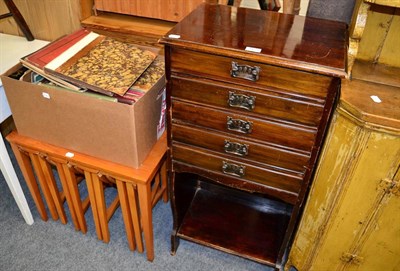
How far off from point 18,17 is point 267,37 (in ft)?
3.99

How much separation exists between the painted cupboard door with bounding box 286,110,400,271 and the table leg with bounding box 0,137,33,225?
122 cm

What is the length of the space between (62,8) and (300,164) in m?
1.31

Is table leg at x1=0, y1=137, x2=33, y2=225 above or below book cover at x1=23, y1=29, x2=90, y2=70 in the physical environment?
below

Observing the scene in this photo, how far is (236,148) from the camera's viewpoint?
113 cm

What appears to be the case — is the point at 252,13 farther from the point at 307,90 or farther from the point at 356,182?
the point at 356,182

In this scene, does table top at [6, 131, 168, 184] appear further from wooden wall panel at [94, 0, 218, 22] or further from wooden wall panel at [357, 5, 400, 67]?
wooden wall panel at [357, 5, 400, 67]

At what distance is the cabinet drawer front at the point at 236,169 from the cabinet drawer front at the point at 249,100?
203 mm

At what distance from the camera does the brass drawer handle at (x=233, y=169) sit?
3.85ft

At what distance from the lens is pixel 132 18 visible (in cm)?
165

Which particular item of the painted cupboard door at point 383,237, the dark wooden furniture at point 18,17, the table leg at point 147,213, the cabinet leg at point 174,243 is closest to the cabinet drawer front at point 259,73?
the painted cupboard door at point 383,237

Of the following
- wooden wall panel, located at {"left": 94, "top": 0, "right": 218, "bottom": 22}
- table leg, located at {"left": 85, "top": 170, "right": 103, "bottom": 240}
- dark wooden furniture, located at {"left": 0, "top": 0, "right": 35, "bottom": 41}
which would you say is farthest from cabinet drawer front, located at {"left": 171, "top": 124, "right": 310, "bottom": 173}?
dark wooden furniture, located at {"left": 0, "top": 0, "right": 35, "bottom": 41}

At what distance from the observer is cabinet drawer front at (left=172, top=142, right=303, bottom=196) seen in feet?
3.75

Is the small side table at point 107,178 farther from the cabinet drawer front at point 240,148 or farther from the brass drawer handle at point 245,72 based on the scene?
the brass drawer handle at point 245,72

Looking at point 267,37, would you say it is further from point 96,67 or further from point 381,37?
point 96,67
